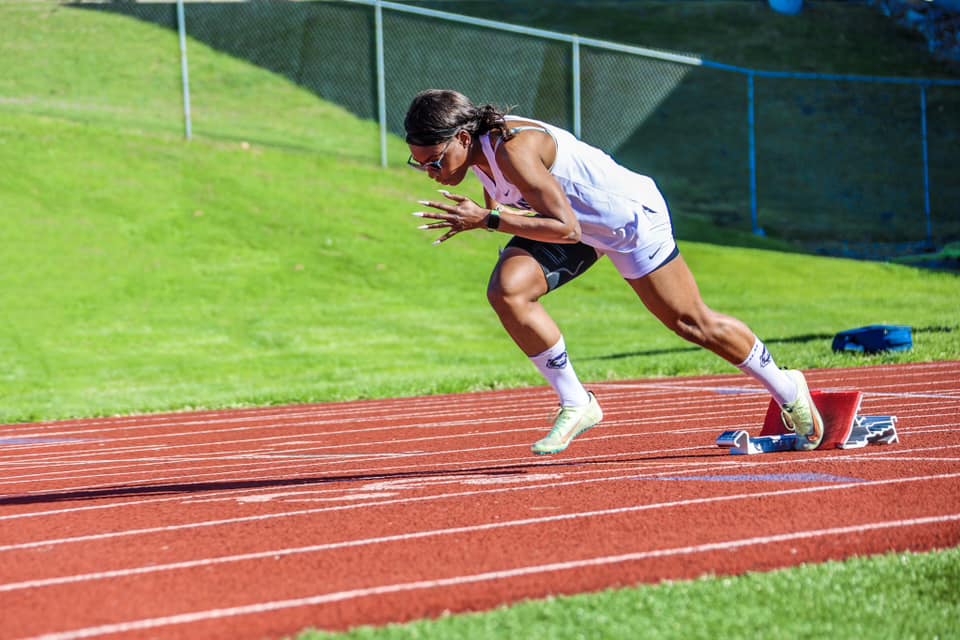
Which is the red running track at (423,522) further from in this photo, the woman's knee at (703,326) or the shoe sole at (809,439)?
the woman's knee at (703,326)

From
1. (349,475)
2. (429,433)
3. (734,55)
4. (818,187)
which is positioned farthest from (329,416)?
(734,55)

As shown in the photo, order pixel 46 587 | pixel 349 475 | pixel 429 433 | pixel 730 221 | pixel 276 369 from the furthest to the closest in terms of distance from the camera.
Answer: pixel 730 221
pixel 276 369
pixel 429 433
pixel 349 475
pixel 46 587

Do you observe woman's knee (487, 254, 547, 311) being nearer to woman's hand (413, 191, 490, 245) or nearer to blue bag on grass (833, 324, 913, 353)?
woman's hand (413, 191, 490, 245)

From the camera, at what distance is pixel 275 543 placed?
4.62 m

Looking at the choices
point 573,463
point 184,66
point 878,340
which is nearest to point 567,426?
point 573,463

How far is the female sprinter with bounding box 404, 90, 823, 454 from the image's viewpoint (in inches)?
215

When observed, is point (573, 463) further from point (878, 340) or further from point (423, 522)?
point (878, 340)

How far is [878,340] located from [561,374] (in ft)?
26.7

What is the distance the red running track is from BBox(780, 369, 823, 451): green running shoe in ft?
0.35

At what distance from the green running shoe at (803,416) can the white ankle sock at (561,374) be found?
3.15ft

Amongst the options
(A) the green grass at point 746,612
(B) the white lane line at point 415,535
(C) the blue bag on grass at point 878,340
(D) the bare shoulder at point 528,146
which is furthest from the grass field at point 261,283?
(A) the green grass at point 746,612

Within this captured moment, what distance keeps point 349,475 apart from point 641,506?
2.09 meters

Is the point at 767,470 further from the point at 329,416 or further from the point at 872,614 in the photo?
the point at 329,416

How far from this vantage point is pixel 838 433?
636 centimetres
